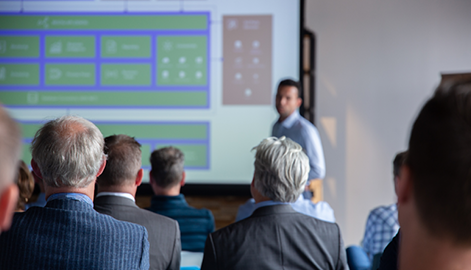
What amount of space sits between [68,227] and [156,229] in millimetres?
492

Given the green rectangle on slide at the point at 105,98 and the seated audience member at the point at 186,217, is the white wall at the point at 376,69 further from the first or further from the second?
the seated audience member at the point at 186,217

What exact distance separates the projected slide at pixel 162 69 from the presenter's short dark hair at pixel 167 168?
1480 mm

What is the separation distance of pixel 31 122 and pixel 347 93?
10.8ft

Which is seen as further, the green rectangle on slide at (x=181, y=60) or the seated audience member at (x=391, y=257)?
the green rectangle on slide at (x=181, y=60)

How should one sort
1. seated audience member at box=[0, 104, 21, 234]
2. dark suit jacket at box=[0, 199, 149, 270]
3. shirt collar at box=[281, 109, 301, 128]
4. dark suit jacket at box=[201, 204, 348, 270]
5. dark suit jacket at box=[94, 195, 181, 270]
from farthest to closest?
shirt collar at box=[281, 109, 301, 128]
dark suit jacket at box=[94, 195, 181, 270]
dark suit jacket at box=[201, 204, 348, 270]
dark suit jacket at box=[0, 199, 149, 270]
seated audience member at box=[0, 104, 21, 234]

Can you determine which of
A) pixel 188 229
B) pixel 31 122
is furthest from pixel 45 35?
pixel 188 229

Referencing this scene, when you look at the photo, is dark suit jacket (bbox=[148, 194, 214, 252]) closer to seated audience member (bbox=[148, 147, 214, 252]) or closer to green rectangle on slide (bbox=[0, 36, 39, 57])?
seated audience member (bbox=[148, 147, 214, 252])

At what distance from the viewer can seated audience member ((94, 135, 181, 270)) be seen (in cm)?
150

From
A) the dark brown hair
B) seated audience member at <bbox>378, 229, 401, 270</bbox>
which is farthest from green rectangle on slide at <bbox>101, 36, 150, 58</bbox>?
seated audience member at <bbox>378, 229, 401, 270</bbox>

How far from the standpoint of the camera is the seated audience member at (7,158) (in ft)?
1.37

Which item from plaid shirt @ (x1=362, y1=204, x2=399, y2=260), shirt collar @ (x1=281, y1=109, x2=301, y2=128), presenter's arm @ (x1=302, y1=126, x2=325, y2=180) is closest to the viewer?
plaid shirt @ (x1=362, y1=204, x2=399, y2=260)

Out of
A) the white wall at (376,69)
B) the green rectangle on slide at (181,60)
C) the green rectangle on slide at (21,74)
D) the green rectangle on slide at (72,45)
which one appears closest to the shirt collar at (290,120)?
the white wall at (376,69)

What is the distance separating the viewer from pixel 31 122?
3.76 meters

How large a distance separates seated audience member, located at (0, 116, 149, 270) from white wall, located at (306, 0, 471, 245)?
3.19 m
